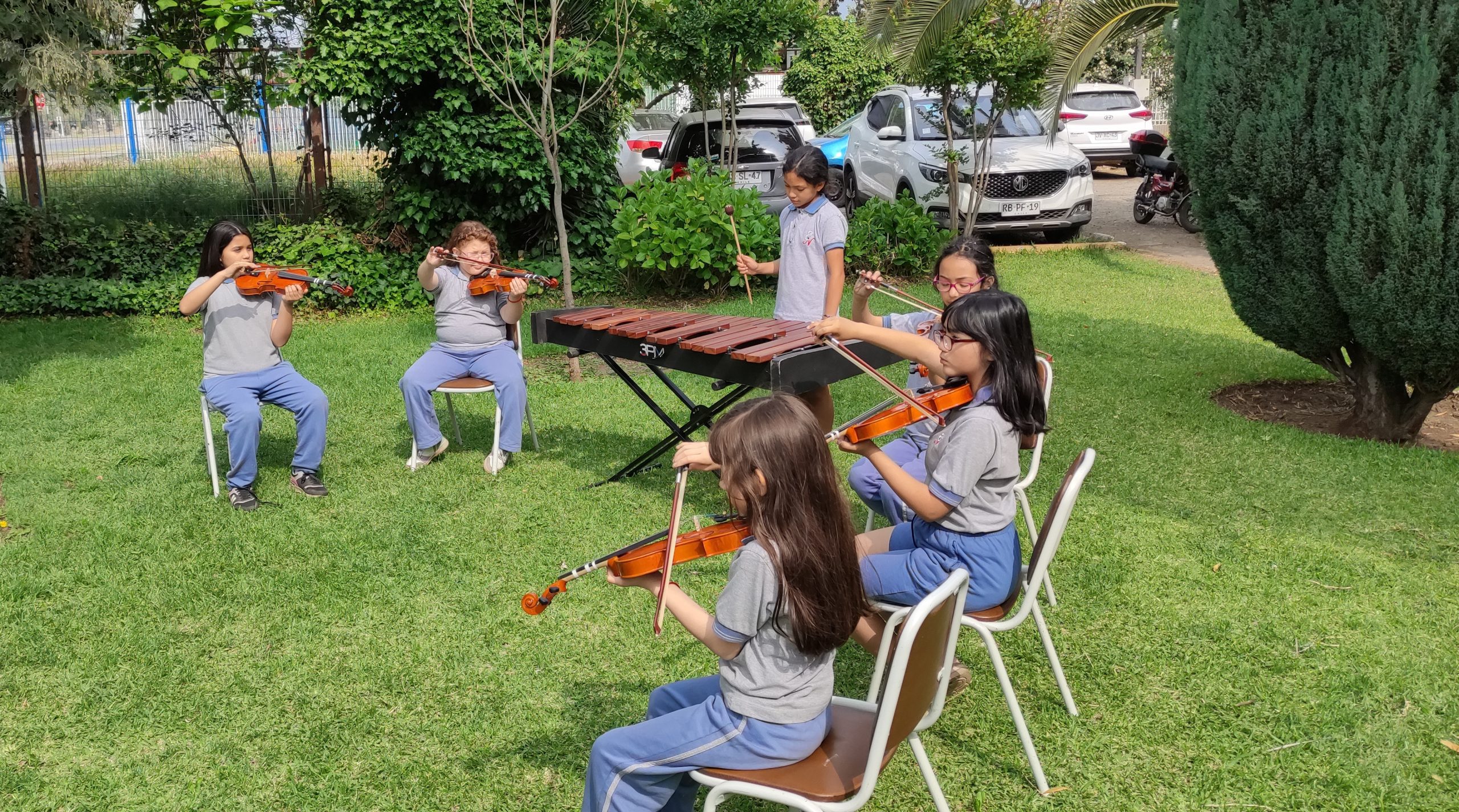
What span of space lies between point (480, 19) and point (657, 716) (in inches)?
309

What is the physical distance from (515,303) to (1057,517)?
3789mm

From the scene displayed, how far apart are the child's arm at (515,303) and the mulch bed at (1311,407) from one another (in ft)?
14.6

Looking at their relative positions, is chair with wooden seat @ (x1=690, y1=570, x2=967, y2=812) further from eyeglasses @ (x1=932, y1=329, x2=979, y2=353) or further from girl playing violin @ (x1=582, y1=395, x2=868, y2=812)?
eyeglasses @ (x1=932, y1=329, x2=979, y2=353)

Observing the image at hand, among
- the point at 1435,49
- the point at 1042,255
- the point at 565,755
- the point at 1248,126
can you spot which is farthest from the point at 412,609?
the point at 1042,255

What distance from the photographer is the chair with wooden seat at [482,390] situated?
6059 mm

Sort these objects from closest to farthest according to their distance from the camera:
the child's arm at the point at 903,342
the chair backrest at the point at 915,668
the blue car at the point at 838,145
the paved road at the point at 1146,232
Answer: the chair backrest at the point at 915,668, the child's arm at the point at 903,342, the paved road at the point at 1146,232, the blue car at the point at 838,145

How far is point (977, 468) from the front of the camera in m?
3.18

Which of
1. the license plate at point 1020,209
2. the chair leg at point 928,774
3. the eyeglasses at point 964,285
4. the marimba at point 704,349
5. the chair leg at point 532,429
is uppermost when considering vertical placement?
the license plate at point 1020,209

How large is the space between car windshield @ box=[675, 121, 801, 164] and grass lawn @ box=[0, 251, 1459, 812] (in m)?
6.63

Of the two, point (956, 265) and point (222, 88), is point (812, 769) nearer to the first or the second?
point (956, 265)

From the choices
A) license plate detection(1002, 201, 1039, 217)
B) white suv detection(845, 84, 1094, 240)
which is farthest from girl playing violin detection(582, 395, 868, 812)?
license plate detection(1002, 201, 1039, 217)

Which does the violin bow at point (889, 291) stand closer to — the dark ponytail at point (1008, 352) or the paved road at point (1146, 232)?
the dark ponytail at point (1008, 352)

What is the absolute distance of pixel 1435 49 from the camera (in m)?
5.41

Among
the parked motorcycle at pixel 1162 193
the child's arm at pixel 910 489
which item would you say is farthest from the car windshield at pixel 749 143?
the child's arm at pixel 910 489
